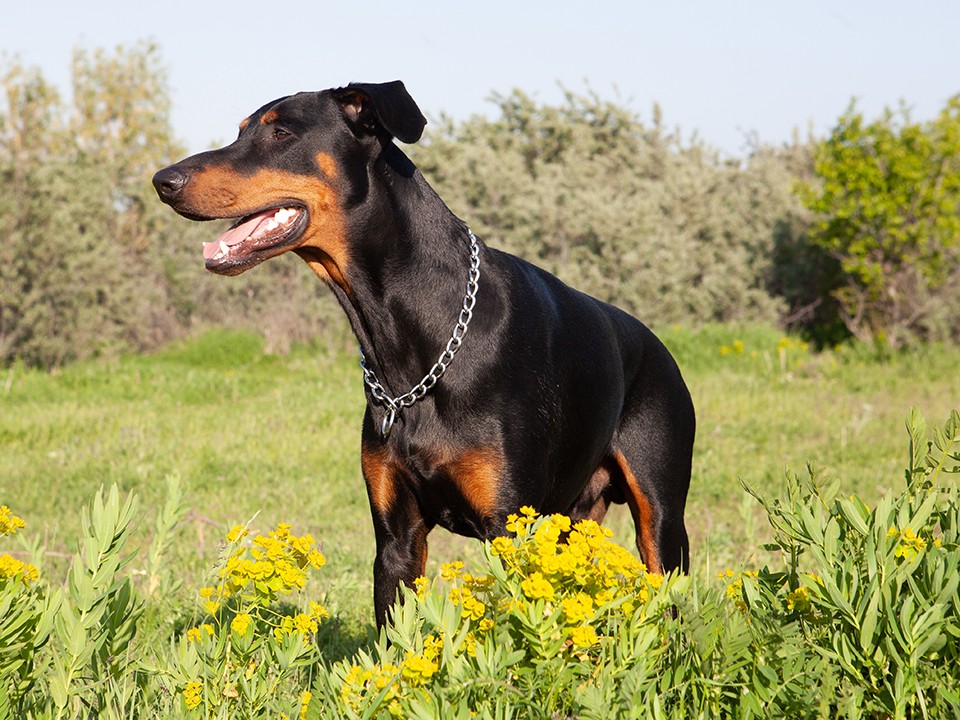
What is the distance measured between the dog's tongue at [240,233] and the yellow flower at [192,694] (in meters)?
1.48

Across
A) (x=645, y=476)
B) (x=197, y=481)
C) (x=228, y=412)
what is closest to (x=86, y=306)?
(x=228, y=412)

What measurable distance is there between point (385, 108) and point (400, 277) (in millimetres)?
548

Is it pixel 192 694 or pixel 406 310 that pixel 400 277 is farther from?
pixel 192 694

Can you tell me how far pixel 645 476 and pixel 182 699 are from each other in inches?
85.3

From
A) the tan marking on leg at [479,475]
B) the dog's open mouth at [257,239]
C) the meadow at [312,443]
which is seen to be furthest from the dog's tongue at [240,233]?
the tan marking on leg at [479,475]

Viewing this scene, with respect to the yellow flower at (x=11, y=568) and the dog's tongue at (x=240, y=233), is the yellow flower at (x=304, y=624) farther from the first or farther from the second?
the dog's tongue at (x=240, y=233)

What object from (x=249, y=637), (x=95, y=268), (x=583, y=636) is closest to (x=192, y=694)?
(x=249, y=637)

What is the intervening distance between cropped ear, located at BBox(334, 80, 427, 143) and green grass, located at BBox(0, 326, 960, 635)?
165cm

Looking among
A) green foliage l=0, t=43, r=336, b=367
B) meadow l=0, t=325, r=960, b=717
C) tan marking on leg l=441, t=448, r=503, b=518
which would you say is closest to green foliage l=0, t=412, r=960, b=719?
meadow l=0, t=325, r=960, b=717

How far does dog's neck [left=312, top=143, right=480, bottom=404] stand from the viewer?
11.4ft

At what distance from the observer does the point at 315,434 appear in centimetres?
833

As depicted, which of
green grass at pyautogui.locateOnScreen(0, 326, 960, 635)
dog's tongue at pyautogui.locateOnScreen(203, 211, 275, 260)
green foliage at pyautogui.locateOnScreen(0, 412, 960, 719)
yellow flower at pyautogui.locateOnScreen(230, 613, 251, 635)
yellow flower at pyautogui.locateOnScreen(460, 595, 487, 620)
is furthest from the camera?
green grass at pyautogui.locateOnScreen(0, 326, 960, 635)

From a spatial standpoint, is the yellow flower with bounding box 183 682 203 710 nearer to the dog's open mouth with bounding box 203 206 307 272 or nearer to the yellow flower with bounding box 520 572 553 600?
the yellow flower with bounding box 520 572 553 600

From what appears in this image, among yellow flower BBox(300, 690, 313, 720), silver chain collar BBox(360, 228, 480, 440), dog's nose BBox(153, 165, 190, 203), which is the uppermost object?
dog's nose BBox(153, 165, 190, 203)
